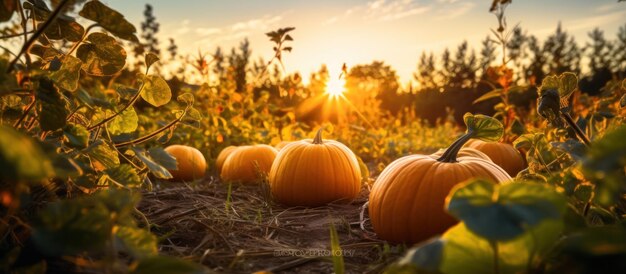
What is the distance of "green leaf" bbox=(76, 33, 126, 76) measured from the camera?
137 centimetres

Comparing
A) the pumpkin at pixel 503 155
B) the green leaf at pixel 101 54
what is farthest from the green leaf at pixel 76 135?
the pumpkin at pixel 503 155

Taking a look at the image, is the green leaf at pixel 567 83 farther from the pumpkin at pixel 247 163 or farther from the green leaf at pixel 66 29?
Answer: the pumpkin at pixel 247 163

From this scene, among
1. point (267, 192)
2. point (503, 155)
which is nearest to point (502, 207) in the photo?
point (267, 192)

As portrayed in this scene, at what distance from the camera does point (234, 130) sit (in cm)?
450

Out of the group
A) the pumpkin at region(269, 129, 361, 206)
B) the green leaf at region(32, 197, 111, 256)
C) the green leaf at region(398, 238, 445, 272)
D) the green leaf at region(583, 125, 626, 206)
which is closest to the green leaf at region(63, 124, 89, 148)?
the green leaf at region(32, 197, 111, 256)

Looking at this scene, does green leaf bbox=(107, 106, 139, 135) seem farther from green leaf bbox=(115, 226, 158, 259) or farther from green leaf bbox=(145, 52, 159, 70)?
green leaf bbox=(115, 226, 158, 259)

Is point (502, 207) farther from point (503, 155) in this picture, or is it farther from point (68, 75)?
point (503, 155)

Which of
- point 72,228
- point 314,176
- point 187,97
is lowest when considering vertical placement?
point 314,176

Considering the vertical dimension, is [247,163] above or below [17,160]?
below

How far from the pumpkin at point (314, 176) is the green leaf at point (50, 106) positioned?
1461mm

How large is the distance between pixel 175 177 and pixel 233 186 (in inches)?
25.5

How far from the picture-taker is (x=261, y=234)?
1812 millimetres

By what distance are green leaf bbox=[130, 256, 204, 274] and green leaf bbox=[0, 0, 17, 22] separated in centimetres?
74

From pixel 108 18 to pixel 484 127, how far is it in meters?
1.40
